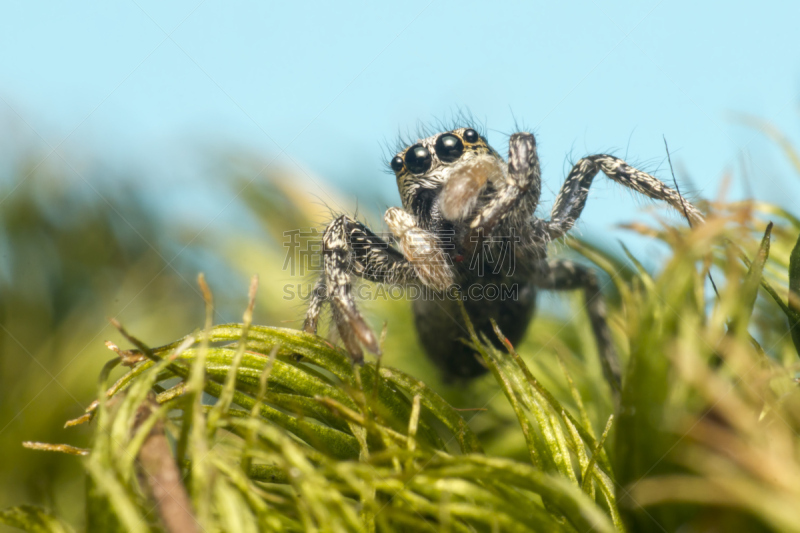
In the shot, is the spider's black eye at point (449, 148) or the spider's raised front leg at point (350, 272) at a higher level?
the spider's black eye at point (449, 148)

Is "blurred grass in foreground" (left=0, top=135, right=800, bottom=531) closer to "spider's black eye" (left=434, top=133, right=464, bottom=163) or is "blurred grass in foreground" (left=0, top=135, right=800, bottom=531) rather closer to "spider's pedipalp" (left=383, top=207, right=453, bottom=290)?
"spider's pedipalp" (left=383, top=207, right=453, bottom=290)

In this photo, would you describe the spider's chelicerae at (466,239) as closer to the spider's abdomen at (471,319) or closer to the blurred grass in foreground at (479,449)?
the spider's abdomen at (471,319)

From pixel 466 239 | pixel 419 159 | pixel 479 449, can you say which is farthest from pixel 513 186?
pixel 479 449

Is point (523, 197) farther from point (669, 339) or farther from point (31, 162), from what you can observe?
point (31, 162)

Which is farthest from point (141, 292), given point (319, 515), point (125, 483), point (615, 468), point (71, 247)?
point (615, 468)

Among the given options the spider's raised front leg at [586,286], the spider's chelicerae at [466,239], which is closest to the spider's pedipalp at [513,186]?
the spider's chelicerae at [466,239]

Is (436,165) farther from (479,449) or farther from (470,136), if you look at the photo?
(479,449)

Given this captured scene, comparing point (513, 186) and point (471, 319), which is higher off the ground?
→ point (513, 186)

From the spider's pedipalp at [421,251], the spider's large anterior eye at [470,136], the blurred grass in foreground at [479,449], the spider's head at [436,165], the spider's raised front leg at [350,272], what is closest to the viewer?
the blurred grass in foreground at [479,449]
